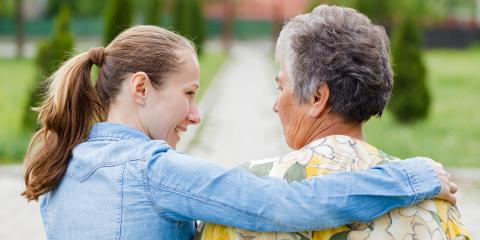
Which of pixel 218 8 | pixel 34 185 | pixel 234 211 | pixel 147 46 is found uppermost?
pixel 147 46

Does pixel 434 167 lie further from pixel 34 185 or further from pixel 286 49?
pixel 34 185

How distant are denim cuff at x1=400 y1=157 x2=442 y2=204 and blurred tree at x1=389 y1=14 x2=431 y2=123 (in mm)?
11718

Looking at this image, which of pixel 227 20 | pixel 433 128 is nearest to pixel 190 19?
pixel 227 20

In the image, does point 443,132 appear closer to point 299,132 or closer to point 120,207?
point 299,132

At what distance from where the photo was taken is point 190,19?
38.1m

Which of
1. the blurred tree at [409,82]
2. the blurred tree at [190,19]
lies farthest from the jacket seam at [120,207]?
the blurred tree at [190,19]

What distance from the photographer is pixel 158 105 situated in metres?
2.43

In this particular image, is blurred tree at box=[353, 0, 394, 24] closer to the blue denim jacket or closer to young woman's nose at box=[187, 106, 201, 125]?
young woman's nose at box=[187, 106, 201, 125]

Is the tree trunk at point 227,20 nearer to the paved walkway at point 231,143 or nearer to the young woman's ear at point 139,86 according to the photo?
the paved walkway at point 231,143

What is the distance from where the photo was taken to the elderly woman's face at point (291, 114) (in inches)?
88.6

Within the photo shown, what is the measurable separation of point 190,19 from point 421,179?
36.3m

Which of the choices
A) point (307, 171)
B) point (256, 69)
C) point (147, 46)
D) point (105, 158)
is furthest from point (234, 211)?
point (256, 69)

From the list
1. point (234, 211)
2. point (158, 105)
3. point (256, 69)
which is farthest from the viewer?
point (256, 69)

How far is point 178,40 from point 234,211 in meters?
0.62
